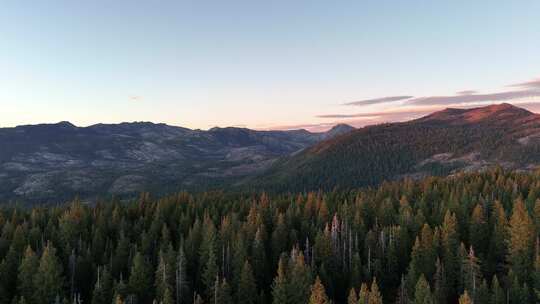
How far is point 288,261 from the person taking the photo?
9050 cm

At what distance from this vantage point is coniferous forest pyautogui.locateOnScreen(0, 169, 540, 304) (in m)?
79.2

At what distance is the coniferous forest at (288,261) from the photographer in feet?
260

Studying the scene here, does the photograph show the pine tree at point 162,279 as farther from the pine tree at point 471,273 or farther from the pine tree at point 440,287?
the pine tree at point 471,273

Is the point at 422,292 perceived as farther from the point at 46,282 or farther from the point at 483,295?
the point at 46,282

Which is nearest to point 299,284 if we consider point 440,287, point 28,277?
point 440,287

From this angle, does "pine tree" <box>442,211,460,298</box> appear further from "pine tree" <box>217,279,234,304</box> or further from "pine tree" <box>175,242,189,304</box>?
"pine tree" <box>175,242,189,304</box>

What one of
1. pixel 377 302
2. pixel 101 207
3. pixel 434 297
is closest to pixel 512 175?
pixel 434 297

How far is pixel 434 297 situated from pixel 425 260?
1964cm

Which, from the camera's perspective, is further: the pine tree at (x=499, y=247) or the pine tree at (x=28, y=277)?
the pine tree at (x=499, y=247)

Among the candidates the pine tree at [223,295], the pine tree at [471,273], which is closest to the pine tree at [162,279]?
the pine tree at [223,295]

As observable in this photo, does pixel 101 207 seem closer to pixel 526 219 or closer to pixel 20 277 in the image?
pixel 20 277

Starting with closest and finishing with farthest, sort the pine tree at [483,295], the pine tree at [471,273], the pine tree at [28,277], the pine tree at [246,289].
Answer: the pine tree at [483,295]
the pine tree at [471,273]
the pine tree at [246,289]
the pine tree at [28,277]

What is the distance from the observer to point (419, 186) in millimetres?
186375

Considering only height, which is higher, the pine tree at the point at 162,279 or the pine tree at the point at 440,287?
the pine tree at the point at 162,279
